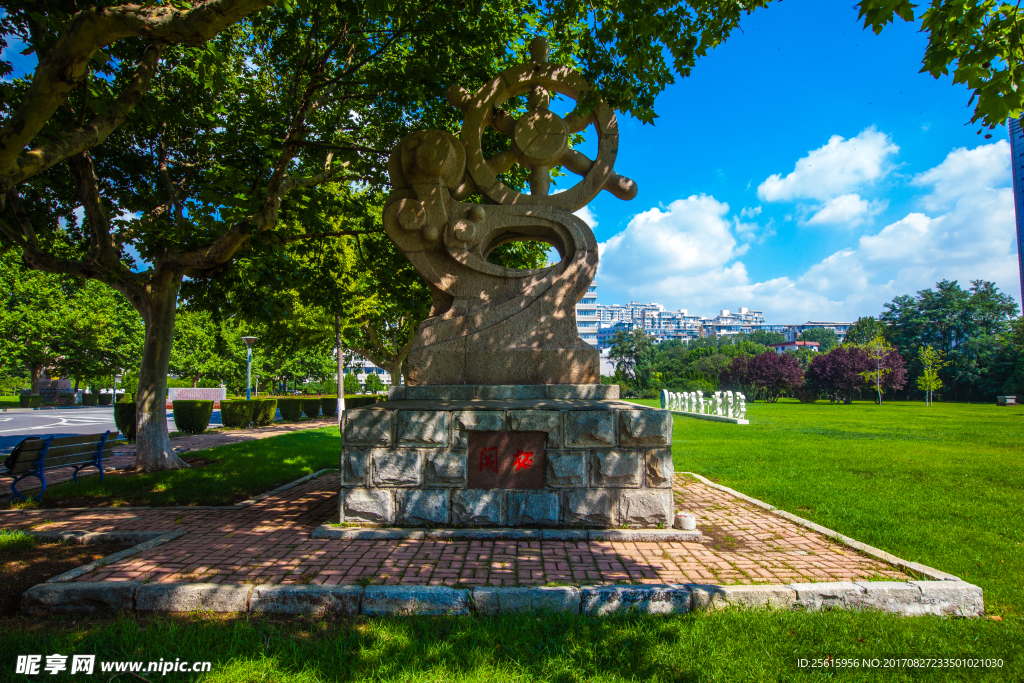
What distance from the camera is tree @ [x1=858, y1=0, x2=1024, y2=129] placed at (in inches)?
155

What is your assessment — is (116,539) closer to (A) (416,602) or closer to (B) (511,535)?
(A) (416,602)

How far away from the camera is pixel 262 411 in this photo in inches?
818

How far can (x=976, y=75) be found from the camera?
4.14 m

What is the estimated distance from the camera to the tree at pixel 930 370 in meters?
40.4

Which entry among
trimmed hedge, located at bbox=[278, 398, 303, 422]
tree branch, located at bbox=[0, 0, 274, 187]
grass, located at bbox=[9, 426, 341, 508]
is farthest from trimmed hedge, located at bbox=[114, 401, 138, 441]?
tree branch, located at bbox=[0, 0, 274, 187]

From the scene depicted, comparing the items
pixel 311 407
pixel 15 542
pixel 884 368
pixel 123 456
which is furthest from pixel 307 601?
pixel 884 368

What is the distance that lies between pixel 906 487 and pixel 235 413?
19.3m

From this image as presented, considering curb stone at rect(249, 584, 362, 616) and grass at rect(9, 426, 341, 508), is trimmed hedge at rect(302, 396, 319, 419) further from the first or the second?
curb stone at rect(249, 584, 362, 616)

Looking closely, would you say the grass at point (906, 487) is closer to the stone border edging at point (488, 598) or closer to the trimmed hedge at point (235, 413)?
the stone border edging at point (488, 598)

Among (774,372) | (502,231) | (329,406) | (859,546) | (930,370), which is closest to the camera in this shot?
(859,546)

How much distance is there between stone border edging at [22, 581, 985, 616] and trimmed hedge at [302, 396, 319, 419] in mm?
23098

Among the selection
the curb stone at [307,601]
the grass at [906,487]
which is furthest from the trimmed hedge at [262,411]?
the curb stone at [307,601]

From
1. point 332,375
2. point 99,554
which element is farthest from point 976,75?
point 332,375

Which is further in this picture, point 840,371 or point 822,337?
point 822,337
